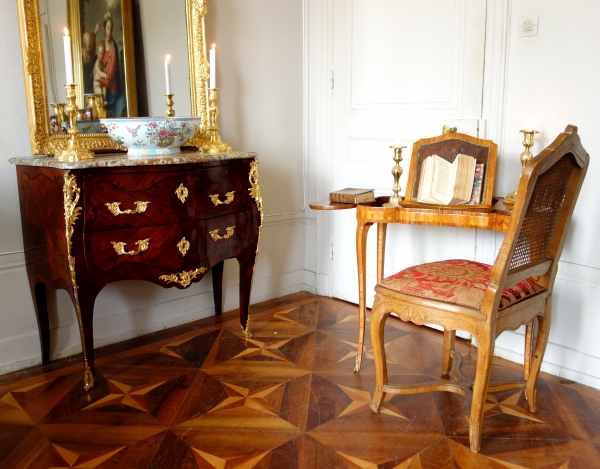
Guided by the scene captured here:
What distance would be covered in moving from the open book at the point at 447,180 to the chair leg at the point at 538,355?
56cm

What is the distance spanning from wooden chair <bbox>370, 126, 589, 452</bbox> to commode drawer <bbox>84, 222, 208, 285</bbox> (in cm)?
94

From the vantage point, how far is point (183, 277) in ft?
8.63

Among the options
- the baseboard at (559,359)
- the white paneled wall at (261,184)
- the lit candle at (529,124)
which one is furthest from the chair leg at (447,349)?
the white paneled wall at (261,184)

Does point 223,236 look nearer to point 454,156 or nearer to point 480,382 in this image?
point 454,156

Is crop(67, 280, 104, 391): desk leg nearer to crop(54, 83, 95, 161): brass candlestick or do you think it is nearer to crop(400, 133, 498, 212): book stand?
crop(54, 83, 95, 161): brass candlestick

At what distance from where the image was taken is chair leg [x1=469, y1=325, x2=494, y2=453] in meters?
1.90

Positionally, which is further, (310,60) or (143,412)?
(310,60)

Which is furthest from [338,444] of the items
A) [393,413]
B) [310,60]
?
[310,60]

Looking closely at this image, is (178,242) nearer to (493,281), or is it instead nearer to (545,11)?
(493,281)

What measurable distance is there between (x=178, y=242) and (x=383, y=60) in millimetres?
1602

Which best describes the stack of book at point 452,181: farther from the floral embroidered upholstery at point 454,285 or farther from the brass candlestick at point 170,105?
the brass candlestick at point 170,105

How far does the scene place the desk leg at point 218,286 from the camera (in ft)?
11.0

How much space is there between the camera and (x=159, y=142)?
101 inches

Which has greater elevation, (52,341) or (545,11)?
(545,11)
